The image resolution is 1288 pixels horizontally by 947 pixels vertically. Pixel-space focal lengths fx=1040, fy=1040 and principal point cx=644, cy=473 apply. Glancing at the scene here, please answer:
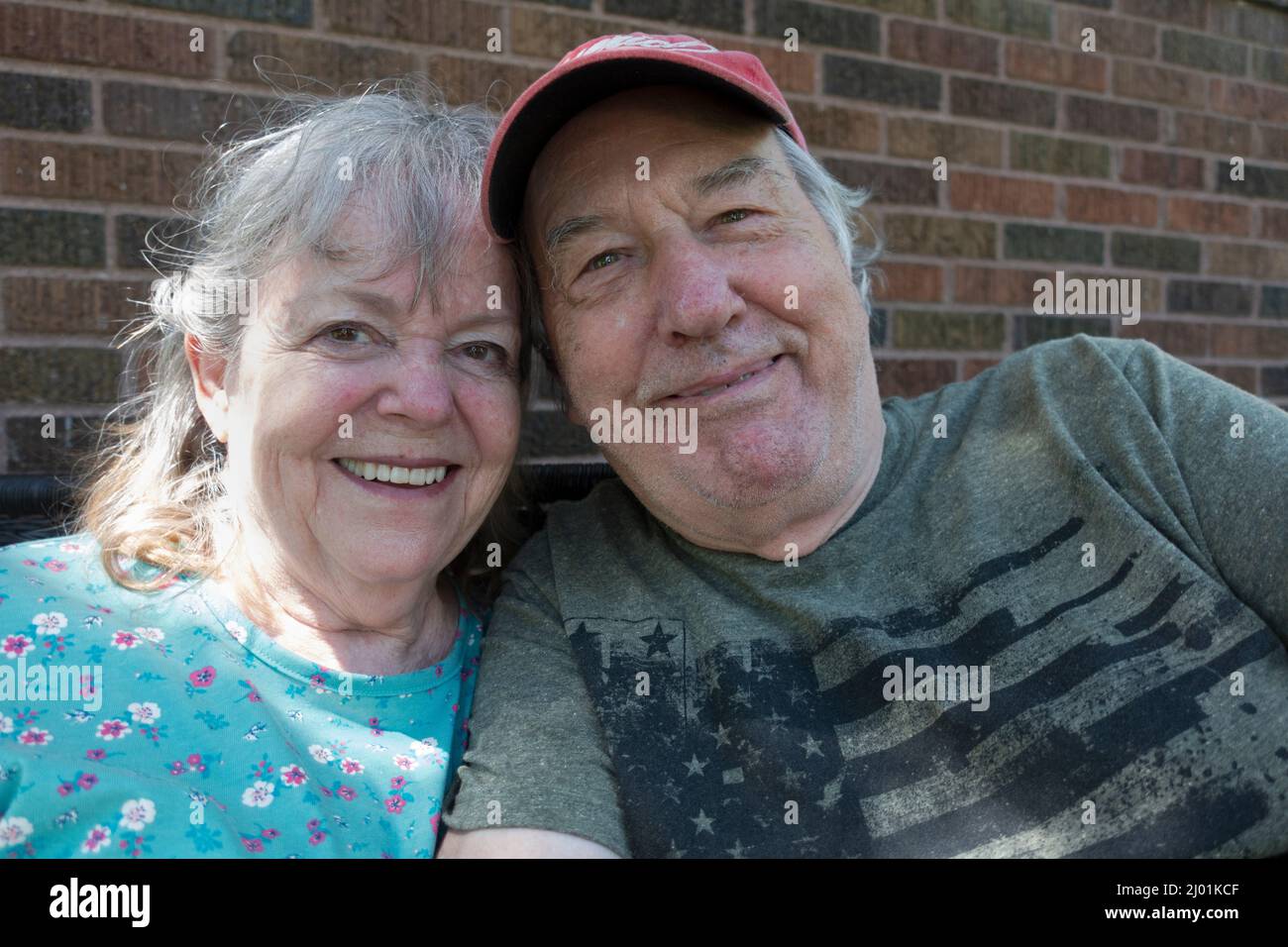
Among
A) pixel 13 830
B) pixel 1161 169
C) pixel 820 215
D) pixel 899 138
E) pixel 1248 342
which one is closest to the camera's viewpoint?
pixel 13 830

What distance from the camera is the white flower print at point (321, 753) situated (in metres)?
1.55

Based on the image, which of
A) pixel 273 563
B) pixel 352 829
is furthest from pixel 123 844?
pixel 273 563

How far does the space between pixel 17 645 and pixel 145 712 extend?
0.23 metres

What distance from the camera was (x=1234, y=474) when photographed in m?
1.63

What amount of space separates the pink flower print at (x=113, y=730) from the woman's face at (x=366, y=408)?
0.36m

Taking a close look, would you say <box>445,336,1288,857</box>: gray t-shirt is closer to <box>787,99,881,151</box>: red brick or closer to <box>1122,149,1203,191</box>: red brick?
<box>787,99,881,151</box>: red brick

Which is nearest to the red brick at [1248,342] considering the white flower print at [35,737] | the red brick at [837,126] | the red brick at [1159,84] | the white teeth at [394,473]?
the red brick at [1159,84]

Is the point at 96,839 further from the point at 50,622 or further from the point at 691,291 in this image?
the point at 691,291

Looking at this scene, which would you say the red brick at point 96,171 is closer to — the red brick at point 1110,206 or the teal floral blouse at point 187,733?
the teal floral blouse at point 187,733

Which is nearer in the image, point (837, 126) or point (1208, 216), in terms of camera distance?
point (837, 126)

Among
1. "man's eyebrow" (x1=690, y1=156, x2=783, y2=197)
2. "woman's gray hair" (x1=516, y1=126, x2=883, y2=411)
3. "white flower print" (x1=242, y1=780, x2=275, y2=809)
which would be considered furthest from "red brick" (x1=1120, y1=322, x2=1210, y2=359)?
"white flower print" (x1=242, y1=780, x2=275, y2=809)

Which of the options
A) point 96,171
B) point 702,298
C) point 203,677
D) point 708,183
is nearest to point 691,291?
point 702,298
